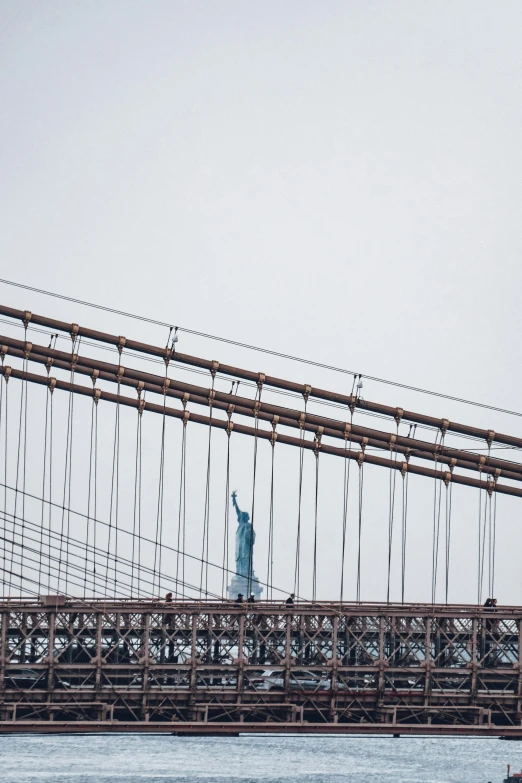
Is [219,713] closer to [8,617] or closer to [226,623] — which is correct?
[226,623]

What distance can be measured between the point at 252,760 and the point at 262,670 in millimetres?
60467

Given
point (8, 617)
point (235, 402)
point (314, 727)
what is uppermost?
point (235, 402)

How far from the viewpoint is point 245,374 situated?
66.2m

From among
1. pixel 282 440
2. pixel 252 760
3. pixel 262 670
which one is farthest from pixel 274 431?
pixel 252 760

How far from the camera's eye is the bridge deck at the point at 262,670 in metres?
58.5

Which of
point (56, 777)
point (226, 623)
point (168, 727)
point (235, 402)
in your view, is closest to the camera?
point (168, 727)

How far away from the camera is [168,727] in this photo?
57.8 metres

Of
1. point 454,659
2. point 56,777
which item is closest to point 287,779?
point 56,777

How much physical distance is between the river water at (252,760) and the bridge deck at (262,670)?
33924 mm

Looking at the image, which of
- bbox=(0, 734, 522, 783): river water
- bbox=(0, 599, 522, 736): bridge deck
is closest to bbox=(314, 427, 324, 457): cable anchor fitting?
bbox=(0, 599, 522, 736): bridge deck

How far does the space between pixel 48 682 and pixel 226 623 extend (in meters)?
7.68

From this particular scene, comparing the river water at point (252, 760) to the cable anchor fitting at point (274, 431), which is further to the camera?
the river water at point (252, 760)

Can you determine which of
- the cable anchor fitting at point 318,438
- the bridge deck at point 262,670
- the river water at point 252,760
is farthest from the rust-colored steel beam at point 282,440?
the river water at point 252,760

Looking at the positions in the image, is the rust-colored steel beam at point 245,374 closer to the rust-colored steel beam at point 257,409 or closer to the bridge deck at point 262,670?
the rust-colored steel beam at point 257,409
